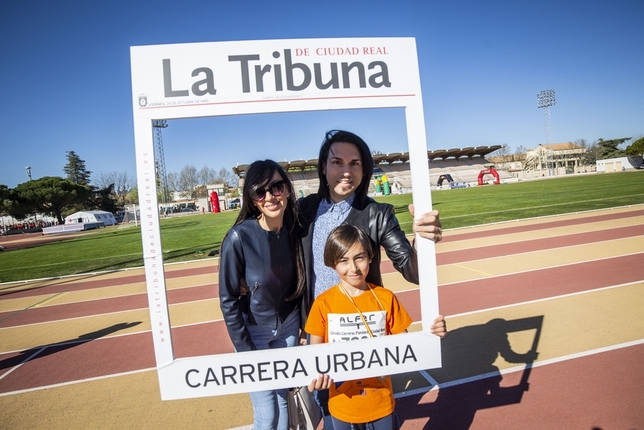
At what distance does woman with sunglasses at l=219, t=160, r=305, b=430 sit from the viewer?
206cm

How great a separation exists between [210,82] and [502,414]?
3.54 meters

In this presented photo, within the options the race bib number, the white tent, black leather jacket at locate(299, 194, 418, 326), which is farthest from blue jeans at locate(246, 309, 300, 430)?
the white tent

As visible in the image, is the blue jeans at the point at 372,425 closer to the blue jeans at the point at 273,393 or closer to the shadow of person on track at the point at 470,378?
the blue jeans at the point at 273,393

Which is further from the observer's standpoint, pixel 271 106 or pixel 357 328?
pixel 357 328

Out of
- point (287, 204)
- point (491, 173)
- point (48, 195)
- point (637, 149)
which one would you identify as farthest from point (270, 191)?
point (637, 149)

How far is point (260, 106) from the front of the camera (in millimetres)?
1738

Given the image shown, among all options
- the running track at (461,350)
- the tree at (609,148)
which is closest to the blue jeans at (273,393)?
the running track at (461,350)

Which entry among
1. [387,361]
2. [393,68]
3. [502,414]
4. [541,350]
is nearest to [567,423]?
[502,414]

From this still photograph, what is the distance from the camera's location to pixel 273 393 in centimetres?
220

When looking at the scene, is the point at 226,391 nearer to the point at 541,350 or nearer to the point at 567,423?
the point at 567,423

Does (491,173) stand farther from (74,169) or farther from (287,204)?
(74,169)

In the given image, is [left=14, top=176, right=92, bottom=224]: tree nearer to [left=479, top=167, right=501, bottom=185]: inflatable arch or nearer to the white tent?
the white tent

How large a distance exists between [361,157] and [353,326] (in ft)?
3.19

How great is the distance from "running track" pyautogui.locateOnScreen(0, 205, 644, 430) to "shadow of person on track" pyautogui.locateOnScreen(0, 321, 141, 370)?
3cm
